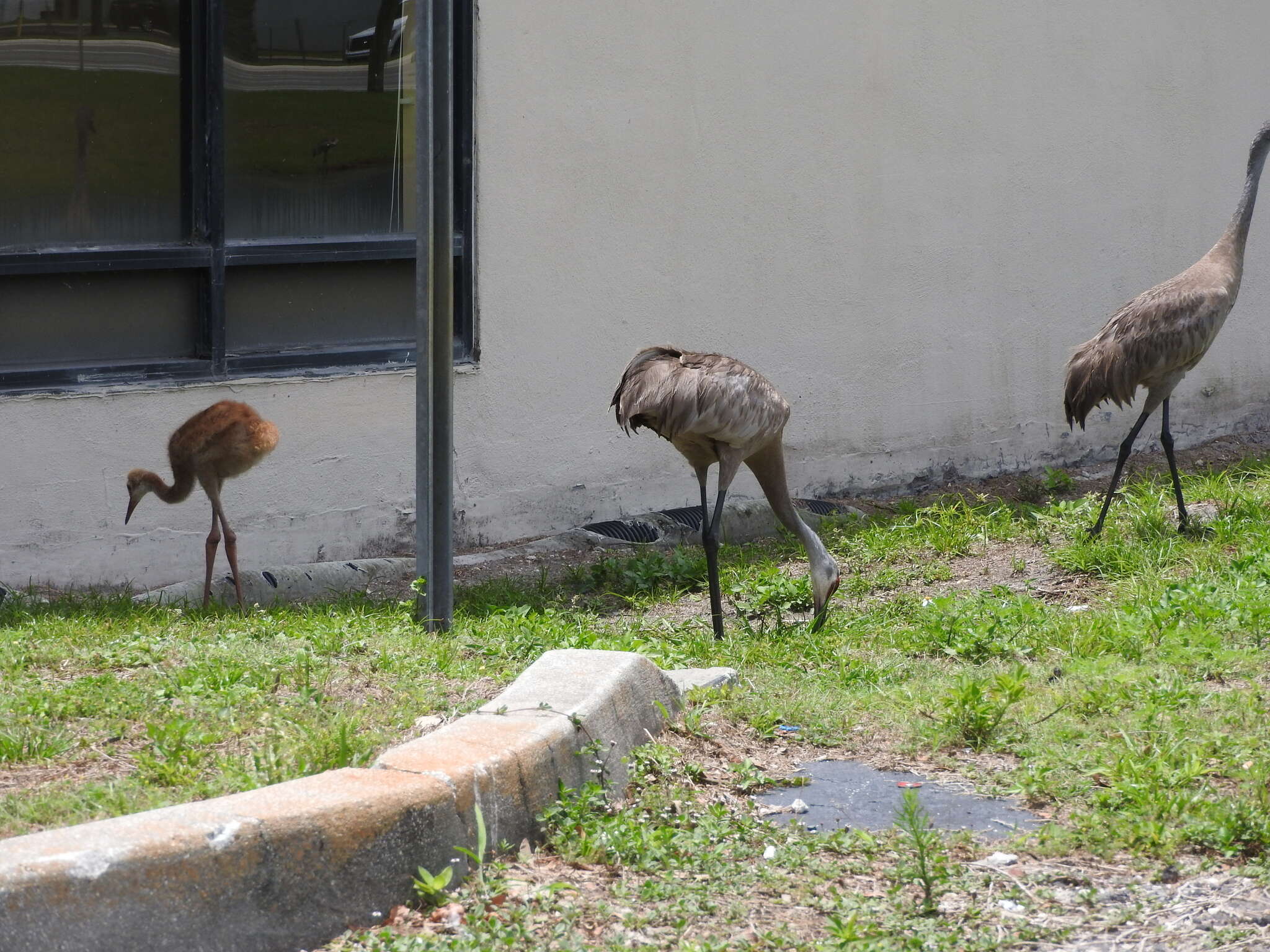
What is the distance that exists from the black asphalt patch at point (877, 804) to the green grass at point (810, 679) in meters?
0.13

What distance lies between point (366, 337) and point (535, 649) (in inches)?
115

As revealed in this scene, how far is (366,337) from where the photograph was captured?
7.93m

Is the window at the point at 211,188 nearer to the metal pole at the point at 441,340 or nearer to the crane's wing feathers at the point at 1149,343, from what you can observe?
the metal pole at the point at 441,340

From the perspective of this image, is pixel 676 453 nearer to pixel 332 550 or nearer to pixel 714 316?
pixel 714 316

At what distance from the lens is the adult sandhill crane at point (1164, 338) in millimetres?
8094

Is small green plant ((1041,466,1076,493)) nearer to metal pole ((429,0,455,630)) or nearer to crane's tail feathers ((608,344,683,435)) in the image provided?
crane's tail feathers ((608,344,683,435))

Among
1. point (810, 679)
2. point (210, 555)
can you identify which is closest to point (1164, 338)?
point (810, 679)

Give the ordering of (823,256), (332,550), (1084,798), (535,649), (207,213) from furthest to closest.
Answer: (823,256) → (332,550) → (207,213) → (535,649) → (1084,798)

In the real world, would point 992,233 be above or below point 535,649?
above

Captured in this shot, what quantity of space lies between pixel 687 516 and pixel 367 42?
326 cm

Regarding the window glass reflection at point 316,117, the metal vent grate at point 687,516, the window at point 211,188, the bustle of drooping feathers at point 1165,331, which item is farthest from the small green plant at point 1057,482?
the window glass reflection at point 316,117

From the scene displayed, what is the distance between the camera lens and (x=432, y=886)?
3352 mm

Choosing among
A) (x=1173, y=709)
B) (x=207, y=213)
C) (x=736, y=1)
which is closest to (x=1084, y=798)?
(x=1173, y=709)

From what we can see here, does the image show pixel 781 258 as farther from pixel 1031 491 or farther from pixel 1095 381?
pixel 1031 491
